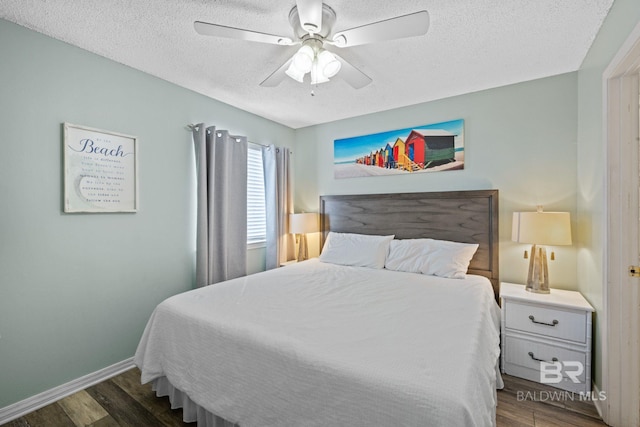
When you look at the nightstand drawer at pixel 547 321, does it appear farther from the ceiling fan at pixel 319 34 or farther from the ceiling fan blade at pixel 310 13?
the ceiling fan blade at pixel 310 13

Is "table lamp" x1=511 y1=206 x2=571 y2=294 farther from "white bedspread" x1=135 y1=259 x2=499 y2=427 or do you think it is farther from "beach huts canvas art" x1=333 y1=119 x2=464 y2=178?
"beach huts canvas art" x1=333 y1=119 x2=464 y2=178

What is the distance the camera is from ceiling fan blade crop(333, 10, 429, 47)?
4.61ft

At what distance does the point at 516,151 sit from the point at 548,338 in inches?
64.4

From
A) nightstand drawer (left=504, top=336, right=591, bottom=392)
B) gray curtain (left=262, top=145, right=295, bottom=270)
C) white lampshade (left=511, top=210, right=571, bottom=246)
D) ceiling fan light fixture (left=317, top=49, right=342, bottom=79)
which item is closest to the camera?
ceiling fan light fixture (left=317, top=49, right=342, bottom=79)

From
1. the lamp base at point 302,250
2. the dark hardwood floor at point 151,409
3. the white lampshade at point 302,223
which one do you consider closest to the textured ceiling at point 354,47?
the white lampshade at point 302,223

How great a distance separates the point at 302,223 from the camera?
3.60 m

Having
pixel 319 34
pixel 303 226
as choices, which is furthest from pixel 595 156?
pixel 303 226

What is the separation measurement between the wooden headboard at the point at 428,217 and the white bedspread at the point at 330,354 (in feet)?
2.31

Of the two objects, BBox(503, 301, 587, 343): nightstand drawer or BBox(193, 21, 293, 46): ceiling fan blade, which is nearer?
BBox(193, 21, 293, 46): ceiling fan blade

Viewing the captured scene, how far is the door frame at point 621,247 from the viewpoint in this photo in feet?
5.30

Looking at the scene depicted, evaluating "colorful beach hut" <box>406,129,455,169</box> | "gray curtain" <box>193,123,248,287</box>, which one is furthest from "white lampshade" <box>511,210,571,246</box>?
"gray curtain" <box>193,123,248,287</box>

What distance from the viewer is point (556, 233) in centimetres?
221

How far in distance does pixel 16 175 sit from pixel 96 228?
0.56 metres

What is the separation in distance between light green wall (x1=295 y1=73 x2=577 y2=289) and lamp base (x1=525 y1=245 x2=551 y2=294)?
278 millimetres
